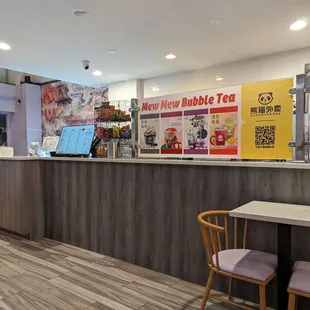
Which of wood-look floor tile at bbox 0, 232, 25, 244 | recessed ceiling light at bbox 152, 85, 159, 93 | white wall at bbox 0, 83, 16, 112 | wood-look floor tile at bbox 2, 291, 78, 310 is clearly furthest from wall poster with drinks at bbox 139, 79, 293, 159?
white wall at bbox 0, 83, 16, 112

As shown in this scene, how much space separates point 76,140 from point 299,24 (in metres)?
3.09

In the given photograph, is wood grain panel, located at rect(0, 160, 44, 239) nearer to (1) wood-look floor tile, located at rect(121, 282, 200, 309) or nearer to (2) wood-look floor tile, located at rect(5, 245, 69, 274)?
(2) wood-look floor tile, located at rect(5, 245, 69, 274)

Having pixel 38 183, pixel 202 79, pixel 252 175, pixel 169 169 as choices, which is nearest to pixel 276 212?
pixel 252 175

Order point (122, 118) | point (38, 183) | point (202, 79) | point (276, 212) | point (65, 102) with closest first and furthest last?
point (276, 212), point (122, 118), point (38, 183), point (202, 79), point (65, 102)

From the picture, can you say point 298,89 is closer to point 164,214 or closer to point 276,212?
point 276,212

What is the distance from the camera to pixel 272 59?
14.6 ft

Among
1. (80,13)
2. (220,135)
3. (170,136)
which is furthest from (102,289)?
(80,13)

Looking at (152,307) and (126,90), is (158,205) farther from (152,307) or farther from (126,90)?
(126,90)

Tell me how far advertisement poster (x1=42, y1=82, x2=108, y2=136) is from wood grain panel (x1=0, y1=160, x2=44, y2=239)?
3144 millimetres

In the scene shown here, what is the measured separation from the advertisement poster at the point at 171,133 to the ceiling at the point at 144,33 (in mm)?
1151

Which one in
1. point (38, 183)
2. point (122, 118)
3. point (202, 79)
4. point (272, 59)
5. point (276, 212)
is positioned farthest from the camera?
point (202, 79)

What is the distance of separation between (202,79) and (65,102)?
3.91 meters

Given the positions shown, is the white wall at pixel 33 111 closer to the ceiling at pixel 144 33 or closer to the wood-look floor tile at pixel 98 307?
the ceiling at pixel 144 33

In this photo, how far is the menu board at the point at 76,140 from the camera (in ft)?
11.7
